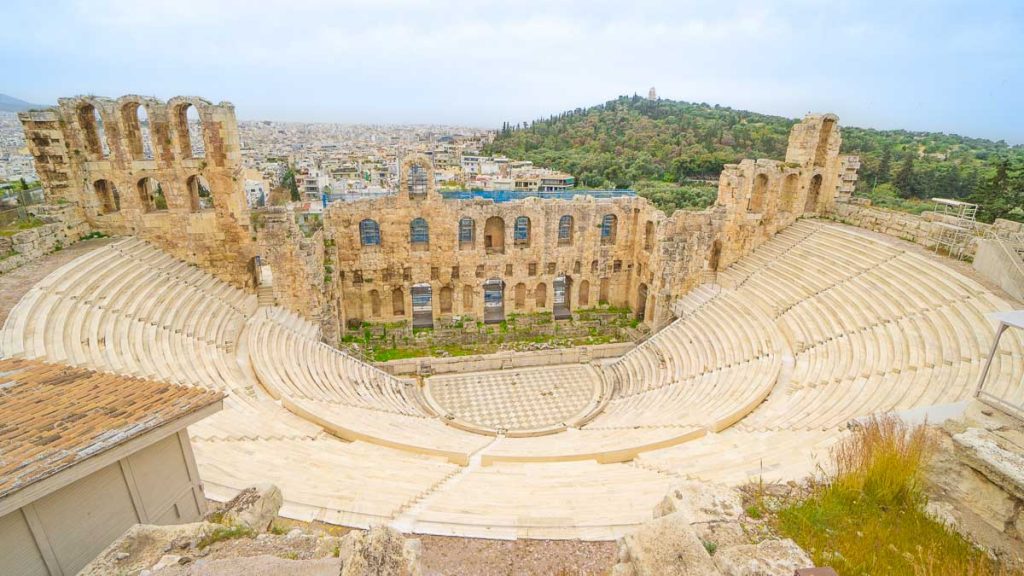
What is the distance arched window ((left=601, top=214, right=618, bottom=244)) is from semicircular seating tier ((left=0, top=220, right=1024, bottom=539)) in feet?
20.3

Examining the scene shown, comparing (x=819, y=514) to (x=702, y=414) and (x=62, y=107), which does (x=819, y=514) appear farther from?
(x=62, y=107)

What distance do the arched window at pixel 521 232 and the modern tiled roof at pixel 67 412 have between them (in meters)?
18.5

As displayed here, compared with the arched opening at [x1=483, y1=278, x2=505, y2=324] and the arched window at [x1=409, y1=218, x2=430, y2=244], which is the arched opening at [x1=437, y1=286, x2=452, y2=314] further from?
the arched window at [x1=409, y1=218, x2=430, y2=244]

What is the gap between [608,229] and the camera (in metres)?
25.7

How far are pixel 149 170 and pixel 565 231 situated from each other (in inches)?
708

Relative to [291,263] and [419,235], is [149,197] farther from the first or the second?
[419,235]

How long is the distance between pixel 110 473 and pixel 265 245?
15.2 metres

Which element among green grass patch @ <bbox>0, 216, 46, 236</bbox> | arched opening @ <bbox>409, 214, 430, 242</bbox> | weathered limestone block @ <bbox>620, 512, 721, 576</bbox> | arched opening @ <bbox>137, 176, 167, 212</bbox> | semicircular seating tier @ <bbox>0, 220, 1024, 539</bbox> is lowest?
semicircular seating tier @ <bbox>0, 220, 1024, 539</bbox>

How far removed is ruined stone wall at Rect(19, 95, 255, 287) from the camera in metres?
17.3

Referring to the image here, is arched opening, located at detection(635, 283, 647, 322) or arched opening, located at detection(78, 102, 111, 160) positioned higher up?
arched opening, located at detection(78, 102, 111, 160)

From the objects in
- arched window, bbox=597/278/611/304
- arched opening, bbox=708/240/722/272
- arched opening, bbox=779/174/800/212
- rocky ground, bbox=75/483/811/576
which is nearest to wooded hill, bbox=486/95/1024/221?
arched opening, bbox=779/174/800/212

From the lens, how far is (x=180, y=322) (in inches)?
586

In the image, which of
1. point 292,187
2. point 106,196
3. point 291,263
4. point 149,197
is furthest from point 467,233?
point 292,187

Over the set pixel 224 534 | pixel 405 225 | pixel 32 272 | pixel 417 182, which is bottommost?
pixel 405 225
